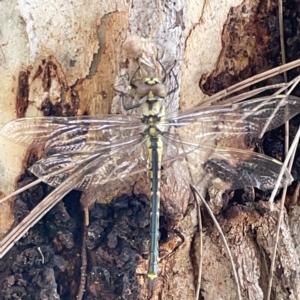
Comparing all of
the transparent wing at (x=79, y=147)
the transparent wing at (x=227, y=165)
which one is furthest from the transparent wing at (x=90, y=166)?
the transparent wing at (x=227, y=165)

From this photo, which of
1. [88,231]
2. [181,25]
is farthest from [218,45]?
[88,231]

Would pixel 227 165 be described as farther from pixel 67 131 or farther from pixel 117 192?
pixel 67 131

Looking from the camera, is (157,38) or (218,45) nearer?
(157,38)

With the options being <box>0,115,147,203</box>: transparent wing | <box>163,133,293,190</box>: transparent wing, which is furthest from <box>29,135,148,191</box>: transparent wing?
<box>163,133,293,190</box>: transparent wing

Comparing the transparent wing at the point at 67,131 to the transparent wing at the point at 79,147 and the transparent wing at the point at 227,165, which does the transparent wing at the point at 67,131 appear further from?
the transparent wing at the point at 227,165

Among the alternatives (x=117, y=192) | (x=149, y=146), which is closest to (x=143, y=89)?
(x=149, y=146)

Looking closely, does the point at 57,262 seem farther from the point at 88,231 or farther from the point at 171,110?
the point at 171,110
